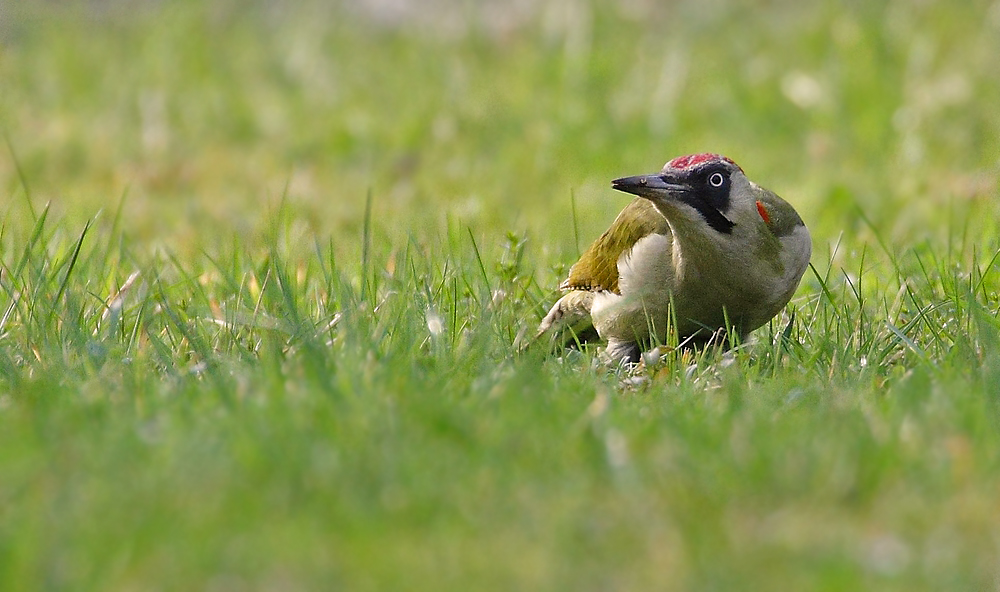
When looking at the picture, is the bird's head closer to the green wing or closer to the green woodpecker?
the green woodpecker

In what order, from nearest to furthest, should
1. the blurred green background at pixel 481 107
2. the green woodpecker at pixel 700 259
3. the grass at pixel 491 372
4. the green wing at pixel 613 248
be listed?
the grass at pixel 491 372, the green woodpecker at pixel 700 259, the green wing at pixel 613 248, the blurred green background at pixel 481 107

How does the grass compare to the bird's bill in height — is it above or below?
below

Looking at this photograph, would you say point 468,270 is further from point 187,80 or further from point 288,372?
point 187,80

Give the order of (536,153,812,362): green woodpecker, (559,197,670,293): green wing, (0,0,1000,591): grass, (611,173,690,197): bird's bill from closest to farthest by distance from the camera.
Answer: (0,0,1000,591): grass, (611,173,690,197): bird's bill, (536,153,812,362): green woodpecker, (559,197,670,293): green wing

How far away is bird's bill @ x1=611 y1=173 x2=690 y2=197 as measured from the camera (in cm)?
421

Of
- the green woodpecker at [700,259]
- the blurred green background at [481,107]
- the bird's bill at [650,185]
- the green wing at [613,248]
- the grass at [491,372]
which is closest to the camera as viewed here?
the grass at [491,372]

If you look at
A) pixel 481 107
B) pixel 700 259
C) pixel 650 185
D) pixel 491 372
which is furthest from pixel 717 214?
pixel 481 107

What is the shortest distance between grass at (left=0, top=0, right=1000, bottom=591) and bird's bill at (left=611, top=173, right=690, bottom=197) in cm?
54

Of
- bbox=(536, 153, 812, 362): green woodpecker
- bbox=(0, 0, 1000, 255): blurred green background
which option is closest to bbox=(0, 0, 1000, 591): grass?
bbox=(0, 0, 1000, 255): blurred green background

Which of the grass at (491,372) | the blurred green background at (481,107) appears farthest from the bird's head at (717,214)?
the blurred green background at (481,107)

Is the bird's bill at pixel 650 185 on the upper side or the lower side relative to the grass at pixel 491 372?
upper

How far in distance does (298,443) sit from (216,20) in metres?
8.69

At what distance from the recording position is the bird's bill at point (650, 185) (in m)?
4.21

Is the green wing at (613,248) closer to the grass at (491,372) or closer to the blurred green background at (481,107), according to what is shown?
the grass at (491,372)
